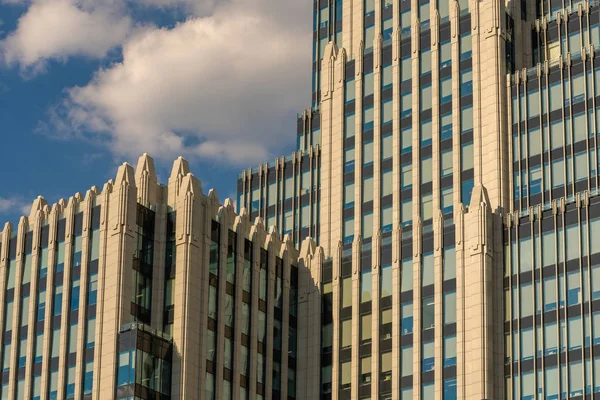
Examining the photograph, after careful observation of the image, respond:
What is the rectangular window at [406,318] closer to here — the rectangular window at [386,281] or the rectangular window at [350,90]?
the rectangular window at [386,281]

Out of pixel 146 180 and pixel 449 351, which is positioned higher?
pixel 146 180

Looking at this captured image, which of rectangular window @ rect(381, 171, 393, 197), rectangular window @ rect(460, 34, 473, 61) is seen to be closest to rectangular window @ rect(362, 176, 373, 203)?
rectangular window @ rect(381, 171, 393, 197)

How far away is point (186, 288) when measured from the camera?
11638 cm

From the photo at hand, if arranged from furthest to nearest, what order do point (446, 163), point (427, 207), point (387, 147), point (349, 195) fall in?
point (349, 195) < point (387, 147) < point (446, 163) < point (427, 207)

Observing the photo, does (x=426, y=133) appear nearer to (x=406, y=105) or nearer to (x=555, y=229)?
(x=406, y=105)

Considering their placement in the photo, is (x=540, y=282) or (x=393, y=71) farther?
(x=393, y=71)

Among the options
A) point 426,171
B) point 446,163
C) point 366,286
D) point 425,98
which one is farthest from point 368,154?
point 366,286

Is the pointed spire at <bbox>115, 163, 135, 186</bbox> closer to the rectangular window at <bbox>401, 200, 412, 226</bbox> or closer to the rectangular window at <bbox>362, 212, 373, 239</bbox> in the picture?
the rectangular window at <bbox>362, 212, 373, 239</bbox>

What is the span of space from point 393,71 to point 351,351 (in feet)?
103

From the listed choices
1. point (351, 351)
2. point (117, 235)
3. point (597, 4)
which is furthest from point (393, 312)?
point (597, 4)

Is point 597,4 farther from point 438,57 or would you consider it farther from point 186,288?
point 186,288

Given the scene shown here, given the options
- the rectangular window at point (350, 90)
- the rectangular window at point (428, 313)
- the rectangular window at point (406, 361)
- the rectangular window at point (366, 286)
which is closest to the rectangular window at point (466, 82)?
the rectangular window at point (350, 90)

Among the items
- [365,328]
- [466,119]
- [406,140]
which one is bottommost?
[365,328]

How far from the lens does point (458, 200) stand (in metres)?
134
